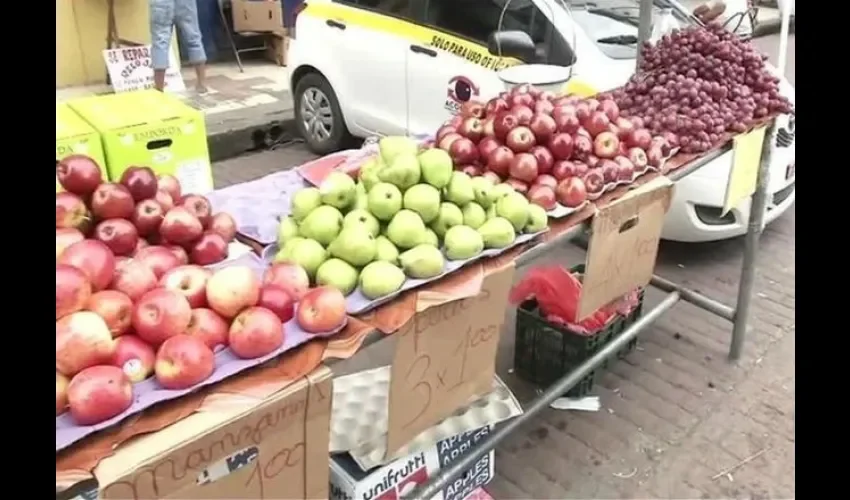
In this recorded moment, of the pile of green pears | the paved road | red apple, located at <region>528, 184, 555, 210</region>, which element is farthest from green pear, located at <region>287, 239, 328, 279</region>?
the paved road

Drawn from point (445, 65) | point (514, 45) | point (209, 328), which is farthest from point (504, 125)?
point (445, 65)

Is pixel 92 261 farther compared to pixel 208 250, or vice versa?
pixel 208 250

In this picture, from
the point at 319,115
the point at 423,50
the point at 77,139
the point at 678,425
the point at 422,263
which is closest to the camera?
the point at 422,263

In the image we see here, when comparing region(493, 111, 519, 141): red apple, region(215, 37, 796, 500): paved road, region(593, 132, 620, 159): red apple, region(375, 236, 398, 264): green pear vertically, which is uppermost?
region(493, 111, 519, 141): red apple

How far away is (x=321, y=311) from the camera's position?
1592 mm

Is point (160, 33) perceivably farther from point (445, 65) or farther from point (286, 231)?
point (286, 231)

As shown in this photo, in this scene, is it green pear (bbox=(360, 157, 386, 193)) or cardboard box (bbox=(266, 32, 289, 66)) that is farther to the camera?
cardboard box (bbox=(266, 32, 289, 66))

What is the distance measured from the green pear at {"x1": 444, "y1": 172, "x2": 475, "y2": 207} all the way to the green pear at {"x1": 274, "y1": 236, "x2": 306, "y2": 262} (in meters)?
0.42

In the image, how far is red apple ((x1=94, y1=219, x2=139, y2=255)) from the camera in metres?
1.70

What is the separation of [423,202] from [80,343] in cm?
86

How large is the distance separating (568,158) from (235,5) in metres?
7.03

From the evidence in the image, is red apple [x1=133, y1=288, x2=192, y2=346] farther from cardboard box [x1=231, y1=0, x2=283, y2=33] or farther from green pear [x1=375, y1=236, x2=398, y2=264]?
cardboard box [x1=231, y1=0, x2=283, y2=33]

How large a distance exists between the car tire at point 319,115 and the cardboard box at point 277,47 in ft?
7.54

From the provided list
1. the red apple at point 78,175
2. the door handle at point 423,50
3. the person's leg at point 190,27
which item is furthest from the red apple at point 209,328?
the person's leg at point 190,27
